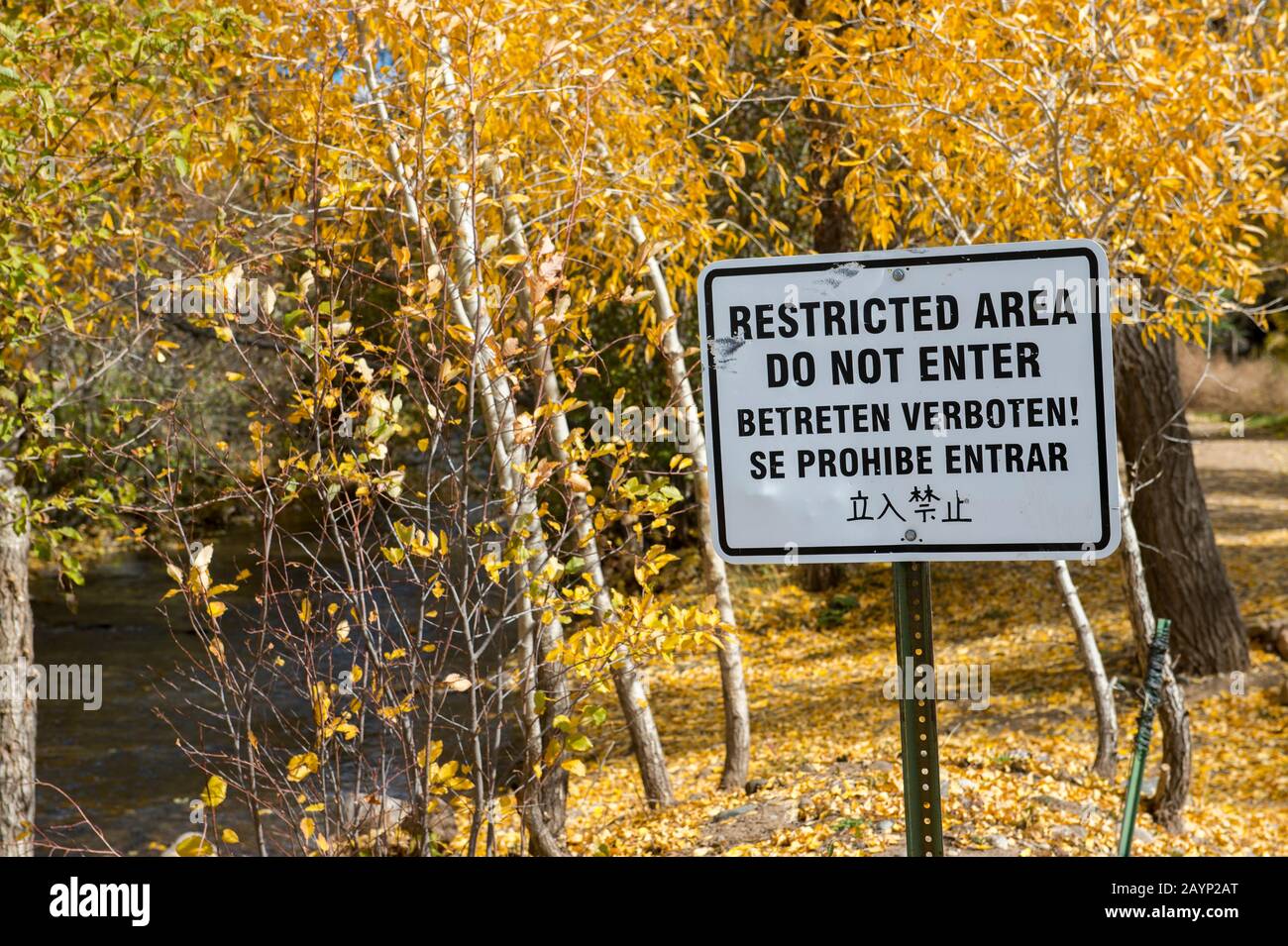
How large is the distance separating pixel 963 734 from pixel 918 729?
775 centimetres

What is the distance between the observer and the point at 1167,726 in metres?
7.11

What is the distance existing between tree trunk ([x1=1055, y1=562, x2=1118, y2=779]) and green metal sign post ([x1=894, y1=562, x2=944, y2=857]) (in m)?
5.36

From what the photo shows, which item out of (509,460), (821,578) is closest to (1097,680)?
(509,460)

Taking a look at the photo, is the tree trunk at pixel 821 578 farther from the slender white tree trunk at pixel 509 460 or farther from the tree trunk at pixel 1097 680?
the slender white tree trunk at pixel 509 460

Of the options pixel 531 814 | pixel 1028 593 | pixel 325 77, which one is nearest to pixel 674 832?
pixel 531 814

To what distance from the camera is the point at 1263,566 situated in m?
12.9

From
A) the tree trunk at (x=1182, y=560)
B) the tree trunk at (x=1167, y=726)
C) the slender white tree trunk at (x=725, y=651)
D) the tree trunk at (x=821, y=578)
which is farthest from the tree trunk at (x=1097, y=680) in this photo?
the tree trunk at (x=821, y=578)

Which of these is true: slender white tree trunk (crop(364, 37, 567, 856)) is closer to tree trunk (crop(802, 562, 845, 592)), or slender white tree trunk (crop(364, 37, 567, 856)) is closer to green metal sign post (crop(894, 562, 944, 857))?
green metal sign post (crop(894, 562, 944, 857))

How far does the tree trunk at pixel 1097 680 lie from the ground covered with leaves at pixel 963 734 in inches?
5.5

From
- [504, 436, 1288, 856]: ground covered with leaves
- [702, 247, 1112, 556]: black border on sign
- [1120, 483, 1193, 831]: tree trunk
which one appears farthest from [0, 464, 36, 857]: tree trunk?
[1120, 483, 1193, 831]: tree trunk

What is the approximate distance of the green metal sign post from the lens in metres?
1.91

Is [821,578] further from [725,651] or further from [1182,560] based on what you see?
[725,651]
